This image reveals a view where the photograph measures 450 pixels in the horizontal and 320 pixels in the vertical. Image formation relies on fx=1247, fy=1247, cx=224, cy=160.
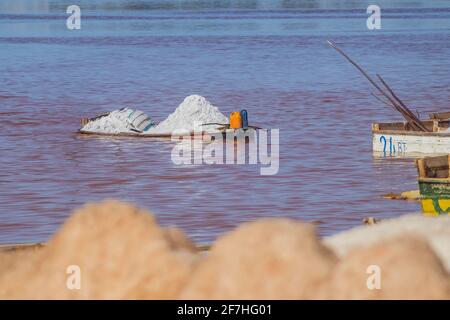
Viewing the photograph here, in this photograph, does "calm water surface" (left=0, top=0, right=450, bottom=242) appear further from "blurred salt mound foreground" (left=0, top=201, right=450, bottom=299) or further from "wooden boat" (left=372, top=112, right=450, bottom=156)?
"blurred salt mound foreground" (left=0, top=201, right=450, bottom=299)

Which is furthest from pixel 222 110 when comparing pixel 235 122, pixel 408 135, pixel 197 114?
pixel 408 135

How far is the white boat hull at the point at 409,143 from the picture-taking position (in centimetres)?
3177

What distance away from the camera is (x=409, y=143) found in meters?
32.8

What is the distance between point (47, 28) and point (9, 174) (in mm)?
135680

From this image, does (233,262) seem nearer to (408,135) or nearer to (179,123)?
(408,135)

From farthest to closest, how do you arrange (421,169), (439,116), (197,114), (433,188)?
(197,114)
(439,116)
(421,169)
(433,188)

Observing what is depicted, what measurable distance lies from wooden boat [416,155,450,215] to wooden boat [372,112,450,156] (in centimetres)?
909

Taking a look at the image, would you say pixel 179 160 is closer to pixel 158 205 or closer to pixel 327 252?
pixel 158 205

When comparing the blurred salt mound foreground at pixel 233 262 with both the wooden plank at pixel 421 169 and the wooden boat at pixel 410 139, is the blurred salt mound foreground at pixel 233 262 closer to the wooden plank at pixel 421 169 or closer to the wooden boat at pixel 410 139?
the wooden plank at pixel 421 169

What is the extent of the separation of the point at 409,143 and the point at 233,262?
98.4 feet

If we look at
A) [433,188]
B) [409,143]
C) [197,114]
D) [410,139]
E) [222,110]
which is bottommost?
[433,188]

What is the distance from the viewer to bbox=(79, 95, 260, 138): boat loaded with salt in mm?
39031

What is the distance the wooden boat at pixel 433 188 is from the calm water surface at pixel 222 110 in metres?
2.72

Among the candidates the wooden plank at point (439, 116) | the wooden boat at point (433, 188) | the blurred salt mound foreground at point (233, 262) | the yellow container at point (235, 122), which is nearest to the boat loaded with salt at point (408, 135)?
the wooden plank at point (439, 116)
